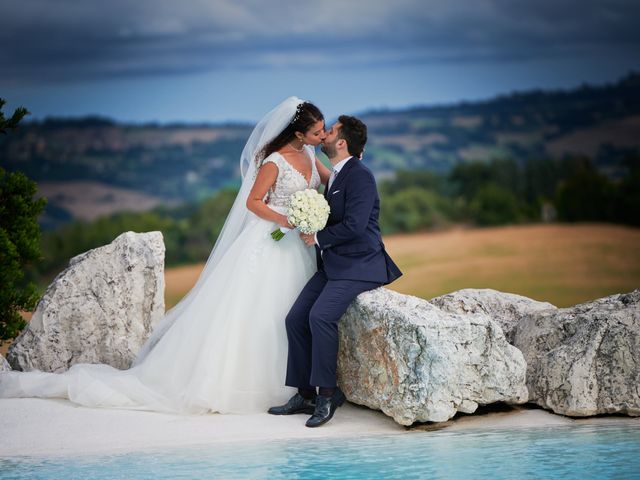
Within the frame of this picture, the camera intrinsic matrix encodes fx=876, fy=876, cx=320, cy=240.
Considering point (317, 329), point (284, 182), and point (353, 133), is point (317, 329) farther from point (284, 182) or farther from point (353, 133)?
point (353, 133)

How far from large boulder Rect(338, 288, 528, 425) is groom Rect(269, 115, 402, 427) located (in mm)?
200

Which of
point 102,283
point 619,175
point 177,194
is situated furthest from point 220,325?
point 177,194

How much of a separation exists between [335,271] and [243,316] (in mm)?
953

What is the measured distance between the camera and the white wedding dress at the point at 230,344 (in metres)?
7.61

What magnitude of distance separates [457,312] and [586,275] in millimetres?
19250

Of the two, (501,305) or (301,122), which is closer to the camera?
(301,122)

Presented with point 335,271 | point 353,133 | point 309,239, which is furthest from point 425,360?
point 353,133

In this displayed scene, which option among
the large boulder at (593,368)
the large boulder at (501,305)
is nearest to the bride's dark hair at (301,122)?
the large boulder at (501,305)

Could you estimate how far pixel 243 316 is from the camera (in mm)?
7691

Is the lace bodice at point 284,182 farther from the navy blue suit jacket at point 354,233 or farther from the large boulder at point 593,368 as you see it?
the large boulder at point 593,368

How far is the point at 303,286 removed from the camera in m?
7.83

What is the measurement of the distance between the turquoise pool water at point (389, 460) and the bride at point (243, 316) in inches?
34.1

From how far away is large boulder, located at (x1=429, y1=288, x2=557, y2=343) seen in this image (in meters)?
8.31

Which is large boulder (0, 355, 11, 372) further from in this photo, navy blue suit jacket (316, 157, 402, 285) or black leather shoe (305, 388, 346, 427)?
navy blue suit jacket (316, 157, 402, 285)
